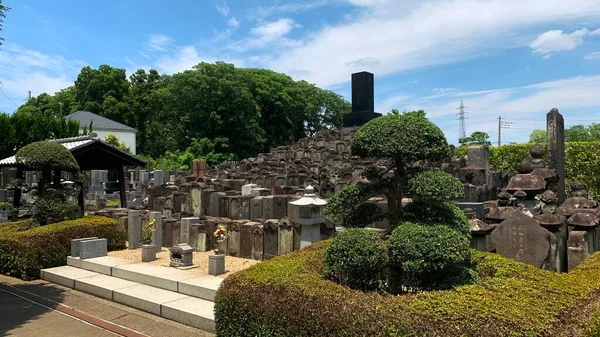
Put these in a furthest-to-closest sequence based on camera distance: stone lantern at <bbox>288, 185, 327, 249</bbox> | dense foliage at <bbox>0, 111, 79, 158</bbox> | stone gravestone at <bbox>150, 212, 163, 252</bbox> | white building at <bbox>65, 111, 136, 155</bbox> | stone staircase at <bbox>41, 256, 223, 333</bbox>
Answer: white building at <bbox>65, 111, 136, 155</bbox>, dense foliage at <bbox>0, 111, 79, 158</bbox>, stone gravestone at <bbox>150, 212, 163, 252</bbox>, stone lantern at <bbox>288, 185, 327, 249</bbox>, stone staircase at <bbox>41, 256, 223, 333</bbox>

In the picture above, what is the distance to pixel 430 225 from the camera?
471cm

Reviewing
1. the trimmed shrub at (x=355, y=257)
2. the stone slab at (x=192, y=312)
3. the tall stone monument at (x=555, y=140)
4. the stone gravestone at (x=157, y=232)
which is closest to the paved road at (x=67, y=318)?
the stone slab at (x=192, y=312)

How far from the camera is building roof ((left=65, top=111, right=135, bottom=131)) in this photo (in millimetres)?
44844

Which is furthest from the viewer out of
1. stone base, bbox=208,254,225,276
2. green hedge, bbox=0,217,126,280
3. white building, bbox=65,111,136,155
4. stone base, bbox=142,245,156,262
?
white building, bbox=65,111,136,155

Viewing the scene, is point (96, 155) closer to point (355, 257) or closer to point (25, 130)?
point (355, 257)

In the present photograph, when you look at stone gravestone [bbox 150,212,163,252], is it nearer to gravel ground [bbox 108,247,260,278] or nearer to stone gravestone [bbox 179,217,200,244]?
gravel ground [bbox 108,247,260,278]

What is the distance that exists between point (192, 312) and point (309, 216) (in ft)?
10.5

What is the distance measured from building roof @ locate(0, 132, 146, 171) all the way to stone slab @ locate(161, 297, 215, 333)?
347 inches

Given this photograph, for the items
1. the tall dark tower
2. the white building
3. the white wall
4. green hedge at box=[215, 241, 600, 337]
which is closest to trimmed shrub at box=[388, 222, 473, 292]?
green hedge at box=[215, 241, 600, 337]

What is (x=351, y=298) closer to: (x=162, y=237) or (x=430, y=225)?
(x=430, y=225)

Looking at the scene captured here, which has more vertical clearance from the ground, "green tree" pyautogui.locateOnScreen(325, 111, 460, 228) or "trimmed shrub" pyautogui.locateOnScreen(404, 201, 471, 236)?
"green tree" pyautogui.locateOnScreen(325, 111, 460, 228)

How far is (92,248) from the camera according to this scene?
1000 cm

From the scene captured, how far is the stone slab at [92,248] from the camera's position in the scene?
984cm

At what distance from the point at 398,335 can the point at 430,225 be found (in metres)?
1.47
